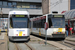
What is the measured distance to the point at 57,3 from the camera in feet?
102

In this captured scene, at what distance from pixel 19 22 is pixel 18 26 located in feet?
1.25

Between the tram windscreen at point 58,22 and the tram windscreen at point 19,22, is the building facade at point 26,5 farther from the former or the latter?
the tram windscreen at point 19,22

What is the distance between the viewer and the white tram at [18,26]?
40.2ft

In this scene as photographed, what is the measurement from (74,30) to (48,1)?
40.6 ft

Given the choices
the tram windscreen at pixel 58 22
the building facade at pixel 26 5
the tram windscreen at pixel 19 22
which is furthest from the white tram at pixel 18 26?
the building facade at pixel 26 5

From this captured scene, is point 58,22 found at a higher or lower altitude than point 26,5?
lower

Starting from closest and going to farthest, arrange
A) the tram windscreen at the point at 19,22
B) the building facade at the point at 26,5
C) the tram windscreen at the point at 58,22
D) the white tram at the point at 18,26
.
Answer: the white tram at the point at 18,26
the tram windscreen at the point at 19,22
the tram windscreen at the point at 58,22
the building facade at the point at 26,5

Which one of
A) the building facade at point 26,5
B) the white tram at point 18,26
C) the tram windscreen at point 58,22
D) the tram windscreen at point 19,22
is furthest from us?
the building facade at point 26,5

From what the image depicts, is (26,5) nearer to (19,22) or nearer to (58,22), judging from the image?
(58,22)

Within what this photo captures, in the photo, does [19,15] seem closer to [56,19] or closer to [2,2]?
[56,19]

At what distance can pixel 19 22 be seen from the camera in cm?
1244

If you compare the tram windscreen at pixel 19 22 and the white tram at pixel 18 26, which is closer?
the white tram at pixel 18 26

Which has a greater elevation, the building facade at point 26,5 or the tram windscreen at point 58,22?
the building facade at point 26,5

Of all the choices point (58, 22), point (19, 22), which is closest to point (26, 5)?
point (58, 22)
